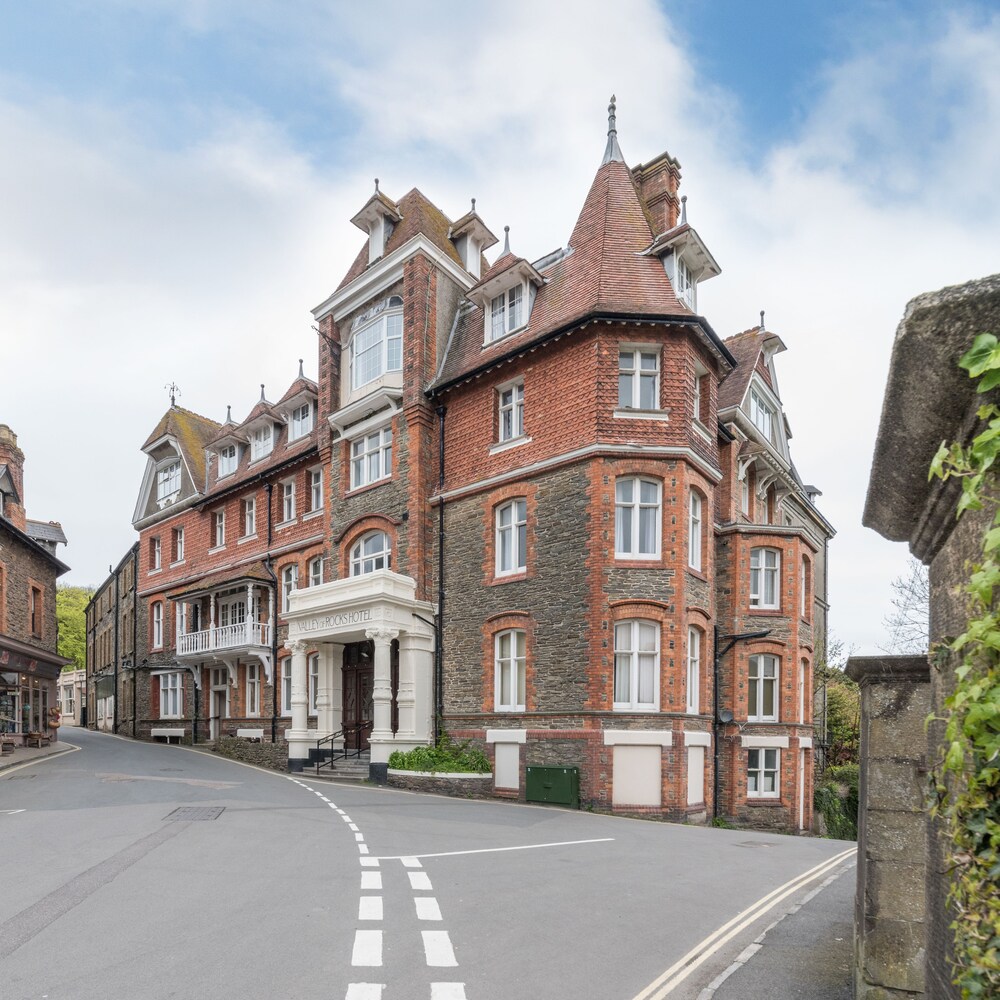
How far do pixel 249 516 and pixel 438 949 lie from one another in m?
28.9

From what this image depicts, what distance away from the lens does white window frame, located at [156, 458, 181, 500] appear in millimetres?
38625

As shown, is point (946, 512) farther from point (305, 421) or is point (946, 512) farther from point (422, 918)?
point (305, 421)

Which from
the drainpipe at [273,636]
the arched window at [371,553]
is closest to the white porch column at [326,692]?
the arched window at [371,553]

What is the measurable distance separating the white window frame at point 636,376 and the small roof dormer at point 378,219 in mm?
9883

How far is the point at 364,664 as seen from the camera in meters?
26.6

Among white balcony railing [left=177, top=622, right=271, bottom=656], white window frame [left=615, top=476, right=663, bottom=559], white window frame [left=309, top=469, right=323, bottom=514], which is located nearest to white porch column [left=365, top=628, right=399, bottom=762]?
white window frame [left=615, top=476, right=663, bottom=559]

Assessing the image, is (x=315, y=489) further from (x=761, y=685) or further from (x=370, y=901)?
(x=370, y=901)

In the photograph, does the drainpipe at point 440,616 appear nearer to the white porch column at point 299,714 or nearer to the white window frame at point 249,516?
the white porch column at point 299,714

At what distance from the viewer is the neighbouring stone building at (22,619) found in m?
29.9

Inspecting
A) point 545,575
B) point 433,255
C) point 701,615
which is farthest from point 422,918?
point 433,255

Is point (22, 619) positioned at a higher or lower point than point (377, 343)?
lower

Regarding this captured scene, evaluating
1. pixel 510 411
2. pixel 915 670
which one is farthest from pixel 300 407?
pixel 915 670

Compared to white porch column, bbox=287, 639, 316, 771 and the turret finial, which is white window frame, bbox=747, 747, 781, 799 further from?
the turret finial

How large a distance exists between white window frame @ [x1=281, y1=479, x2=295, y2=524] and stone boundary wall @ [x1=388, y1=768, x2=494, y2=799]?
44.1 ft
